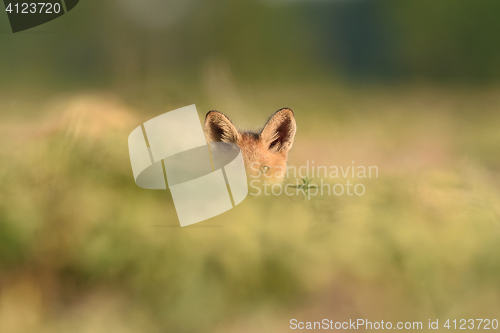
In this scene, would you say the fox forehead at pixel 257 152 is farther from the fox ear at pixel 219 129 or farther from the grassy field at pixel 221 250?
the grassy field at pixel 221 250

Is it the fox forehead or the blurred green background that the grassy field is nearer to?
the blurred green background

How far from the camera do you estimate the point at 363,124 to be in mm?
1619

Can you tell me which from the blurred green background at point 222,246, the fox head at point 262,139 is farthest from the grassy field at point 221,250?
the fox head at point 262,139

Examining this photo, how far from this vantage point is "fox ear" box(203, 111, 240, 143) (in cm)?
131

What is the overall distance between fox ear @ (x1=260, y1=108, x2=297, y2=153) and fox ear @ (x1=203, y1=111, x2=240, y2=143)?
5.5 inches

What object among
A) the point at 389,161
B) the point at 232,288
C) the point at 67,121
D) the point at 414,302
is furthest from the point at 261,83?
the point at 414,302

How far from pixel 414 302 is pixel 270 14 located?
1.77 m

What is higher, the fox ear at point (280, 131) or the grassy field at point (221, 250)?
the fox ear at point (280, 131)

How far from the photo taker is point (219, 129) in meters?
1.36

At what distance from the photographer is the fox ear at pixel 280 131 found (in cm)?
132

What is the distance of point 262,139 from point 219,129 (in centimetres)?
20

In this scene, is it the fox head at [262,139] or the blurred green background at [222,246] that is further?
the fox head at [262,139]

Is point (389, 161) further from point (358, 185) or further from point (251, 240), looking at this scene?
point (251, 240)

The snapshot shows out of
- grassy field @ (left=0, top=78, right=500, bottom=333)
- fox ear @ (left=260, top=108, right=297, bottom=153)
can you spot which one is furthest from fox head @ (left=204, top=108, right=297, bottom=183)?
grassy field @ (left=0, top=78, right=500, bottom=333)
